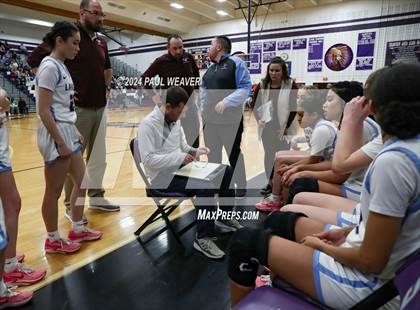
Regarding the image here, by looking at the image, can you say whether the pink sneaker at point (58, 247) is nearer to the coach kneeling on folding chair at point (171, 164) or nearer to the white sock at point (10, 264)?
the white sock at point (10, 264)

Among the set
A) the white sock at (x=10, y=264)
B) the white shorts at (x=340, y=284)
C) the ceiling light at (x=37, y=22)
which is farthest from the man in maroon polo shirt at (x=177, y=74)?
the ceiling light at (x=37, y=22)

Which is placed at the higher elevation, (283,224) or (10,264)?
(283,224)

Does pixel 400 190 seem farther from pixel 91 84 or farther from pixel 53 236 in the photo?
pixel 91 84

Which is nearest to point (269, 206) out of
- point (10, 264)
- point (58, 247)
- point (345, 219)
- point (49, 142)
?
point (345, 219)

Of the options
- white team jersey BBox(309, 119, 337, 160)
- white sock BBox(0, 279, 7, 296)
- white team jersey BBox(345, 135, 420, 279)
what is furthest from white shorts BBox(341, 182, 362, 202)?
white sock BBox(0, 279, 7, 296)

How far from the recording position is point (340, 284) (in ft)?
3.05

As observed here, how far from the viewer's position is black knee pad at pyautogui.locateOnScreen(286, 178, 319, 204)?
192 cm

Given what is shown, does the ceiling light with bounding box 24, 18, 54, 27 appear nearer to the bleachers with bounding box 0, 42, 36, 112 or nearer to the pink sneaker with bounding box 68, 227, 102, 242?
the bleachers with bounding box 0, 42, 36, 112

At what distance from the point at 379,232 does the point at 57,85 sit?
76.0 inches

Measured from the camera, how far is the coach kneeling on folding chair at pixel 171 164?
2.21 metres

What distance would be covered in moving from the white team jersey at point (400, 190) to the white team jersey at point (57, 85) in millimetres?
1833

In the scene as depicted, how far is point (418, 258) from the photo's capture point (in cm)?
82

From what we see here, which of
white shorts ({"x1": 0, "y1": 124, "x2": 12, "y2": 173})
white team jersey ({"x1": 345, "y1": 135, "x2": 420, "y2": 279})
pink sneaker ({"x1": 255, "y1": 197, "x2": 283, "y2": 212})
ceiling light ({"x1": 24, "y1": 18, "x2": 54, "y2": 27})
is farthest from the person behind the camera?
ceiling light ({"x1": 24, "y1": 18, "x2": 54, "y2": 27})

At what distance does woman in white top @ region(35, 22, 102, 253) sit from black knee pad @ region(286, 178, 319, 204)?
1513mm
